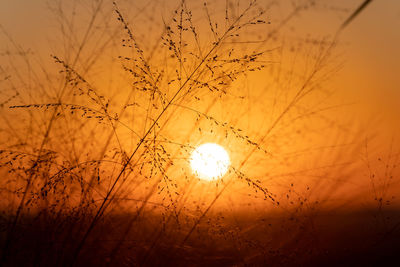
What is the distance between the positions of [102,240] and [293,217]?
0.89 m

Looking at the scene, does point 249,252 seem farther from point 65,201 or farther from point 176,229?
point 65,201

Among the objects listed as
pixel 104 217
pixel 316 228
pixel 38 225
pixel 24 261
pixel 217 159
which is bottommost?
pixel 24 261

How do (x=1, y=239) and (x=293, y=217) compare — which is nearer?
(x=1, y=239)

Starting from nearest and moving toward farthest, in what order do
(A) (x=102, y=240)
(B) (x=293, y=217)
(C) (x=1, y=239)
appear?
(C) (x=1, y=239)
(A) (x=102, y=240)
(B) (x=293, y=217)

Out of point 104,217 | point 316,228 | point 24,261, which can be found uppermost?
point 316,228

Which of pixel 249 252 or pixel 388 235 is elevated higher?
pixel 388 235

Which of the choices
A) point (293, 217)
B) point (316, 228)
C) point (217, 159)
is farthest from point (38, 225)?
point (316, 228)

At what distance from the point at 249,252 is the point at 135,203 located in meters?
0.56

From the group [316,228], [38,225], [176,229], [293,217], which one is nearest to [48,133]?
[38,225]

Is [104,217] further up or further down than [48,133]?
further down

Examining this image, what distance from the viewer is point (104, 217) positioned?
1697mm

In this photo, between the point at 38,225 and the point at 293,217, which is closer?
the point at 38,225

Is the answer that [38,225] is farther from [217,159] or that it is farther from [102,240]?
[217,159]

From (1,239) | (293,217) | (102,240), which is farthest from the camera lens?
(293,217)
